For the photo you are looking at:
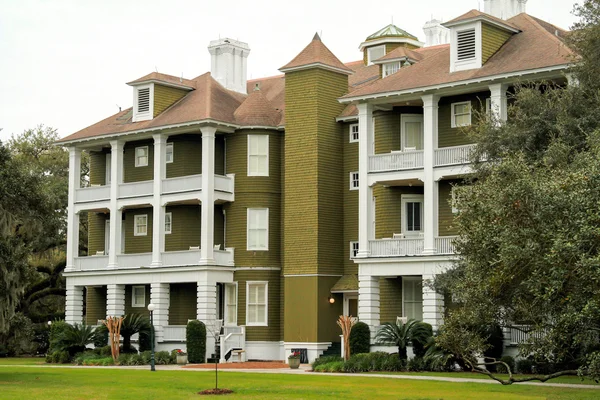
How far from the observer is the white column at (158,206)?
5247cm

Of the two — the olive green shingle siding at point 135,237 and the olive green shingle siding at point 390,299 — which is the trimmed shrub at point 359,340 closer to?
the olive green shingle siding at point 390,299

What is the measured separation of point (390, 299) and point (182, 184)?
12.3 meters

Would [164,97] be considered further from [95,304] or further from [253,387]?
[253,387]

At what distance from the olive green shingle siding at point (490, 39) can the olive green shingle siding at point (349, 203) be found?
796 centimetres

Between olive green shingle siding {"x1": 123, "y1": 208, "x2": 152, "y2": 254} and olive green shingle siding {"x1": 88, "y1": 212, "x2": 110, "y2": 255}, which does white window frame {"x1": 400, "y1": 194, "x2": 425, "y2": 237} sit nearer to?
olive green shingle siding {"x1": 123, "y1": 208, "x2": 152, "y2": 254}

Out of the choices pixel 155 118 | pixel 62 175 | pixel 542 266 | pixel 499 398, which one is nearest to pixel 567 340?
pixel 542 266

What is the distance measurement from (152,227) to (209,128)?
273 inches

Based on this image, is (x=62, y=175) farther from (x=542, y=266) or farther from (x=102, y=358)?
(x=542, y=266)

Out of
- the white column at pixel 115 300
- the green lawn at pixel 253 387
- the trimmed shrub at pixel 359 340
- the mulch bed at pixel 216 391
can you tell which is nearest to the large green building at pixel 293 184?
the white column at pixel 115 300

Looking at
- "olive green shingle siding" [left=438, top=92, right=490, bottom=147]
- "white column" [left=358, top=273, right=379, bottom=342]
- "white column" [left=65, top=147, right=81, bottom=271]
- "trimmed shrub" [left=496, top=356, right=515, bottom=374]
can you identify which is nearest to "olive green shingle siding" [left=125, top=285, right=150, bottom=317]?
"white column" [left=65, top=147, right=81, bottom=271]

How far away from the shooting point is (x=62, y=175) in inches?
2657

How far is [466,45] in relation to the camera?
43.9 meters

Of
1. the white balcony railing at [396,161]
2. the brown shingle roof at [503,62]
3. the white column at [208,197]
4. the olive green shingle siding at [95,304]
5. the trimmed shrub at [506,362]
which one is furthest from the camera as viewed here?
the olive green shingle siding at [95,304]

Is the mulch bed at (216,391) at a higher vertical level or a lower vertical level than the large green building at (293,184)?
lower
